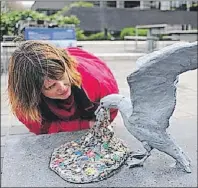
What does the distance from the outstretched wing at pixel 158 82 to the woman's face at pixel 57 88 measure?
0.14 metres

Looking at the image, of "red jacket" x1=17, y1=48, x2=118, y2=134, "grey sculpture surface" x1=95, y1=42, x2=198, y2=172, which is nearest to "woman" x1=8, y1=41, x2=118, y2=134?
"red jacket" x1=17, y1=48, x2=118, y2=134

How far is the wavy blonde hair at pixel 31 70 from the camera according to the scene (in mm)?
712

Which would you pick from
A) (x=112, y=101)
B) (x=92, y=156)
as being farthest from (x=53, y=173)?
(x=112, y=101)

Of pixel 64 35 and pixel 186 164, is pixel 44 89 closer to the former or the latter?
pixel 186 164

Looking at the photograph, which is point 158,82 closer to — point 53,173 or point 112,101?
point 112,101

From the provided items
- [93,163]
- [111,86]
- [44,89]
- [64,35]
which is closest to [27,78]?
[44,89]

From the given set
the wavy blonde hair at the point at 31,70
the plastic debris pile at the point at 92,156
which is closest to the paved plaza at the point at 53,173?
the plastic debris pile at the point at 92,156

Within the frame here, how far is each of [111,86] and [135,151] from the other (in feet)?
0.79

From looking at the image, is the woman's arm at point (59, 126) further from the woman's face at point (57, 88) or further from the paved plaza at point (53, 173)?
the woman's face at point (57, 88)

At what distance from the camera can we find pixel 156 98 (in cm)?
71

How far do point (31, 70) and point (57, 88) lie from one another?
0.24 feet

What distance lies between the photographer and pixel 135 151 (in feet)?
2.69

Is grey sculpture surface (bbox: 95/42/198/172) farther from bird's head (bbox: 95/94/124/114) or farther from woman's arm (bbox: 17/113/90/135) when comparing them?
woman's arm (bbox: 17/113/90/135)

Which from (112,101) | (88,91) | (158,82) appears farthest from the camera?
(88,91)
